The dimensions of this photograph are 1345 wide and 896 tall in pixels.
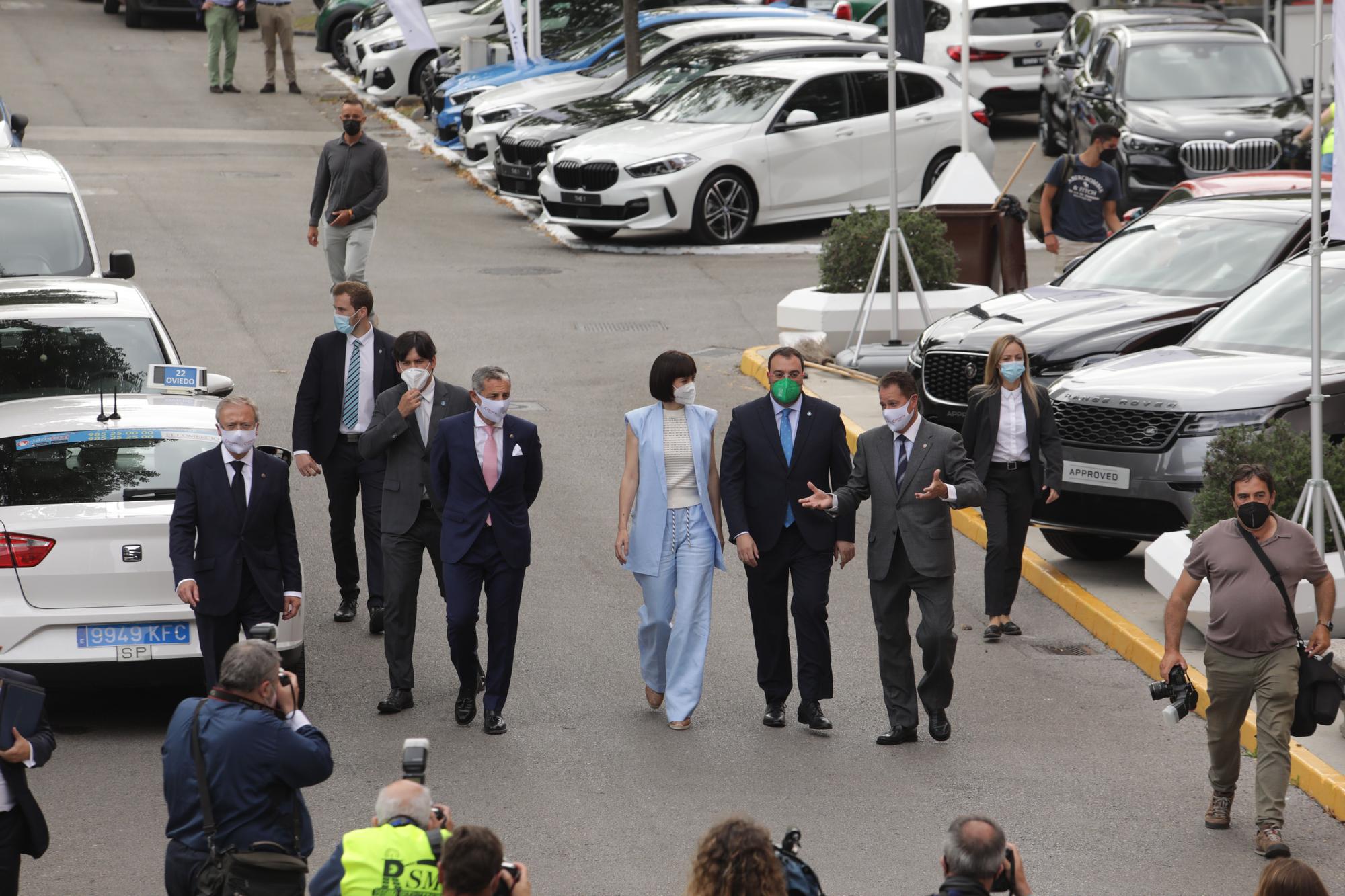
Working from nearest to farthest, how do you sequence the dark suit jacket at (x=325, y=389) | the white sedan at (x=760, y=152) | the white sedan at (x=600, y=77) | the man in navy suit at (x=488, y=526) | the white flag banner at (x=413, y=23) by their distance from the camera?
the man in navy suit at (x=488, y=526) < the dark suit jacket at (x=325, y=389) < the white sedan at (x=760, y=152) < the white flag banner at (x=413, y=23) < the white sedan at (x=600, y=77)

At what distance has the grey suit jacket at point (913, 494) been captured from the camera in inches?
360

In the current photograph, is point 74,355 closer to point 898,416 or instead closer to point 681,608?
point 681,608

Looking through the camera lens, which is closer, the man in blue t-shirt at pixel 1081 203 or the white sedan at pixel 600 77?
the man in blue t-shirt at pixel 1081 203

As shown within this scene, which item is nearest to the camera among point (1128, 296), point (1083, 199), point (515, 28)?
point (1128, 296)

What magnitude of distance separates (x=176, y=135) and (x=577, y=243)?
9311 mm

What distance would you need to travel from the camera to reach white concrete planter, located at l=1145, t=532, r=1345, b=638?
383 inches

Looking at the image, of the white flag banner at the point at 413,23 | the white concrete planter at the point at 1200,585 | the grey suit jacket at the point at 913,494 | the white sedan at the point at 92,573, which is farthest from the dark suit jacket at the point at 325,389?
the white flag banner at the point at 413,23

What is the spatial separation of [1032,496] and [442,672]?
3481 mm

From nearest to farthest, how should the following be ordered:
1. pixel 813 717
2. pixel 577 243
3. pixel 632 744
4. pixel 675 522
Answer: pixel 632 744 → pixel 813 717 → pixel 675 522 → pixel 577 243

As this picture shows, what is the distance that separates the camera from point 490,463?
9.23 m

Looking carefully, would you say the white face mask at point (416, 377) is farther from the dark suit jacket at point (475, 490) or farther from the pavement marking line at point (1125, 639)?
the pavement marking line at point (1125, 639)

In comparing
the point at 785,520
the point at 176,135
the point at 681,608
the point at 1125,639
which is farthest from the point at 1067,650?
the point at 176,135

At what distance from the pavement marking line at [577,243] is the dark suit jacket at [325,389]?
9.62 m

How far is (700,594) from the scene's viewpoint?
938 cm
